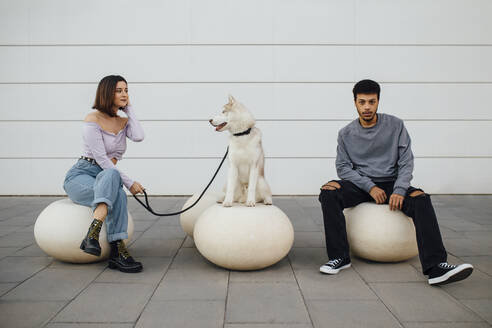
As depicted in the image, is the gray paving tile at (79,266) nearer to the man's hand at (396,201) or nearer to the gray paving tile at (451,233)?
the man's hand at (396,201)

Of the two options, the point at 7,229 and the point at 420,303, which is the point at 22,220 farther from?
the point at 420,303

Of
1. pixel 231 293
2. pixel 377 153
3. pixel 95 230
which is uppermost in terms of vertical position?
pixel 377 153

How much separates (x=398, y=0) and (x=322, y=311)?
23.6 feet

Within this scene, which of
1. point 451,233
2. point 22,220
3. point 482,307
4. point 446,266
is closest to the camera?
point 482,307

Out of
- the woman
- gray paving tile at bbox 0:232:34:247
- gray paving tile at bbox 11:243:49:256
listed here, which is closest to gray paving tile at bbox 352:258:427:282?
the woman

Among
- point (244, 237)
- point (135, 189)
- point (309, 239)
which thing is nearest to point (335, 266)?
point (244, 237)

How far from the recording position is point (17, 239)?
15.4 feet

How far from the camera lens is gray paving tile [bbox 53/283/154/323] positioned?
2.58 m

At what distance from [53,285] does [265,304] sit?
68.9 inches

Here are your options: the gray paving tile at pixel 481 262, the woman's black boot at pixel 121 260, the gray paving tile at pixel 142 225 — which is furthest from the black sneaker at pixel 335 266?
the gray paving tile at pixel 142 225

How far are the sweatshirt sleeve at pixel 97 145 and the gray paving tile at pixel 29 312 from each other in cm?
129

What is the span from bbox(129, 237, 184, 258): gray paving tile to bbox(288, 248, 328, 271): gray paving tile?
129cm

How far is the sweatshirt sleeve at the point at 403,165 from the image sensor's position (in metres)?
3.54

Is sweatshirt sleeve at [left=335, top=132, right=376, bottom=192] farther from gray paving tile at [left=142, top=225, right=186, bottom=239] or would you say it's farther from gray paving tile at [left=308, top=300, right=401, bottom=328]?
gray paving tile at [left=142, top=225, right=186, bottom=239]
